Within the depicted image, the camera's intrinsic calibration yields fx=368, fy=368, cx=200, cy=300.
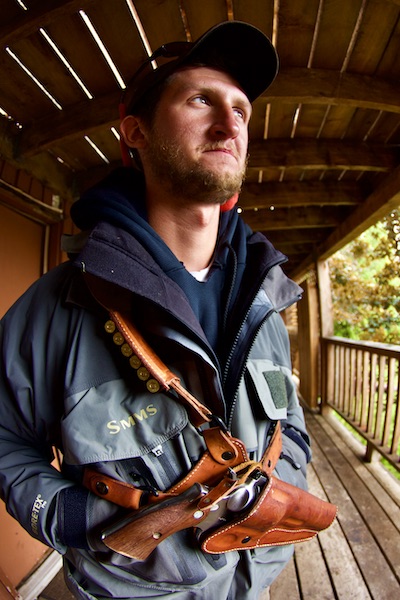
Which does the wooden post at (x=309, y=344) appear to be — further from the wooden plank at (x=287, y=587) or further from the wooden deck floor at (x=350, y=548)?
the wooden plank at (x=287, y=587)

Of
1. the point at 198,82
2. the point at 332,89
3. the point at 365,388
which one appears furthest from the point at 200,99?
the point at 365,388

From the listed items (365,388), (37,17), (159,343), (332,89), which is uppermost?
(332,89)

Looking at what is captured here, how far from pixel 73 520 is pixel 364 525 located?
8.90ft

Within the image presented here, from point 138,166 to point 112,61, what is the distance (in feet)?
3.00

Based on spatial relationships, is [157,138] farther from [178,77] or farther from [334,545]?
[334,545]

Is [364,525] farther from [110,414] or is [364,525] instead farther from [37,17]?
[37,17]

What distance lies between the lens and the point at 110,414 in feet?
2.75

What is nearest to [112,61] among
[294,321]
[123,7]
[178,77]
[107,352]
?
[123,7]

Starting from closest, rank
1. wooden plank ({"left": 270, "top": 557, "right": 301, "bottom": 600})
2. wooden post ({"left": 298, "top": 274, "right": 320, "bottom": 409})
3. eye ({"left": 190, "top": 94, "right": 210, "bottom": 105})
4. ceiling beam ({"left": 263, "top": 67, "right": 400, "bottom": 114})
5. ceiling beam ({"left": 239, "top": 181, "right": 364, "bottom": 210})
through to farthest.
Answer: eye ({"left": 190, "top": 94, "right": 210, "bottom": 105})
ceiling beam ({"left": 263, "top": 67, "right": 400, "bottom": 114})
wooden plank ({"left": 270, "top": 557, "right": 301, "bottom": 600})
ceiling beam ({"left": 239, "top": 181, "right": 364, "bottom": 210})
wooden post ({"left": 298, "top": 274, "right": 320, "bottom": 409})

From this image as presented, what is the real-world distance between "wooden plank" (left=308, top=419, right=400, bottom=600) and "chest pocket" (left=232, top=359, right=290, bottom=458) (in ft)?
5.97

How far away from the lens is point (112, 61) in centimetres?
180

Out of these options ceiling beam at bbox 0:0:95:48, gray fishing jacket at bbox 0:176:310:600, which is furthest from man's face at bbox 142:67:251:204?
ceiling beam at bbox 0:0:95:48

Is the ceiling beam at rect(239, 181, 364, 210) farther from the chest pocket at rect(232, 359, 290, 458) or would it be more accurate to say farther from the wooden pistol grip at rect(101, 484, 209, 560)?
the wooden pistol grip at rect(101, 484, 209, 560)

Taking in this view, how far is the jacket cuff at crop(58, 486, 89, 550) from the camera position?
32.2 inches
